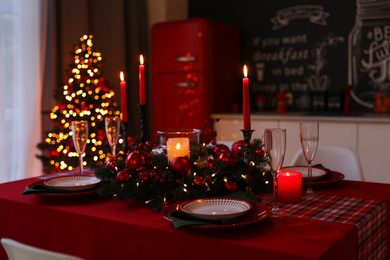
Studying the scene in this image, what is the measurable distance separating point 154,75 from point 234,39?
2.68ft

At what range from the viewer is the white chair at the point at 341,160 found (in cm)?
226

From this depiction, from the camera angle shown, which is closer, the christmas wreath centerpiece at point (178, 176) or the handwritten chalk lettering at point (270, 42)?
the christmas wreath centerpiece at point (178, 176)

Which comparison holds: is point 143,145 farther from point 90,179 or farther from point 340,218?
point 340,218

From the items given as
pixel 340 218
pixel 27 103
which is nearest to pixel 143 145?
pixel 340 218

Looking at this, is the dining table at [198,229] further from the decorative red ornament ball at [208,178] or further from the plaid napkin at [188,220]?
the decorative red ornament ball at [208,178]

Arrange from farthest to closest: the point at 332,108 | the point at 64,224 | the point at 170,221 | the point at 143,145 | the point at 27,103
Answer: the point at 332,108 → the point at 27,103 → the point at 143,145 → the point at 64,224 → the point at 170,221

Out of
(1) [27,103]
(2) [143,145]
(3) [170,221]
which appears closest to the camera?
(3) [170,221]

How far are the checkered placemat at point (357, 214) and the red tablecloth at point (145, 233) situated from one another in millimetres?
55

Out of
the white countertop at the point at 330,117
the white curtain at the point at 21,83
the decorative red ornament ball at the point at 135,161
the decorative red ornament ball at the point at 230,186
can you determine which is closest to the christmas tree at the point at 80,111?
the white curtain at the point at 21,83

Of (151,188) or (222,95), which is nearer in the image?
(151,188)

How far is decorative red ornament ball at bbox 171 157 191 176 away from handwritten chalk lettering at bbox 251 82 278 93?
3.07 meters

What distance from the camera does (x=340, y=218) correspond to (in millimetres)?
1332

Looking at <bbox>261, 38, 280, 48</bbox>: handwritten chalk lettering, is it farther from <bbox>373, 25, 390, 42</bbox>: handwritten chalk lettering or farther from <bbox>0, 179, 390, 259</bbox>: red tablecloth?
<bbox>0, 179, 390, 259</bbox>: red tablecloth

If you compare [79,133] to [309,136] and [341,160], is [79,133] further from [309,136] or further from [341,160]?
[341,160]
